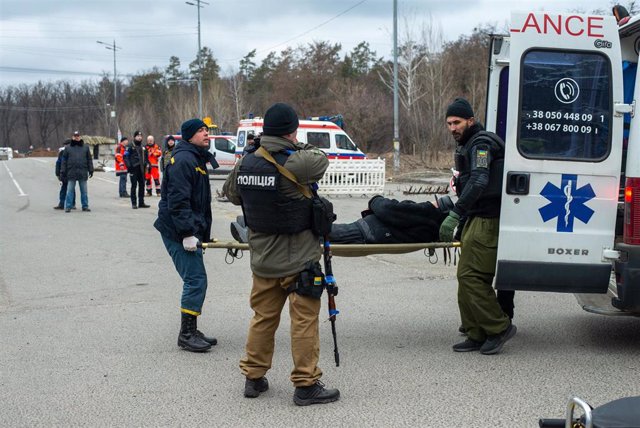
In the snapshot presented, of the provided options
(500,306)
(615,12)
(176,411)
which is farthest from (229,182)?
(615,12)

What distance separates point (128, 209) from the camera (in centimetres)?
1855

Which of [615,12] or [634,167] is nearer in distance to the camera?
[634,167]

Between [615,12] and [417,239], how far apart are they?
266 cm

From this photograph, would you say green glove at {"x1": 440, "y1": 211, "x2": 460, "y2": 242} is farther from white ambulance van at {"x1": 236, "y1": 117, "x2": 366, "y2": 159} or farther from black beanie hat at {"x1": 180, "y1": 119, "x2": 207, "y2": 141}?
white ambulance van at {"x1": 236, "y1": 117, "x2": 366, "y2": 159}

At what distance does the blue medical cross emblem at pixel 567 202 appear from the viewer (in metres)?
5.52

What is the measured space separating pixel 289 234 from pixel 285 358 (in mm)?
1412

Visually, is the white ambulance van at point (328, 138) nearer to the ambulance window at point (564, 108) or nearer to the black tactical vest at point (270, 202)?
the ambulance window at point (564, 108)

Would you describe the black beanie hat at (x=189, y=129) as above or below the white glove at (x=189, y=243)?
above

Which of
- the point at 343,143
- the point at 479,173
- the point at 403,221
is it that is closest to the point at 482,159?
the point at 479,173

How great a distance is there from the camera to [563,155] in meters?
5.53

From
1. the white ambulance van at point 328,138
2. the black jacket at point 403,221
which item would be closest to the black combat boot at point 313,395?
the black jacket at point 403,221

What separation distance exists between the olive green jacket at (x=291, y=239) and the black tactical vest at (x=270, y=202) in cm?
5

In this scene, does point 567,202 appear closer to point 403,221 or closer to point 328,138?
point 403,221

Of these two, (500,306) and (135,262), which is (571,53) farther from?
(135,262)
